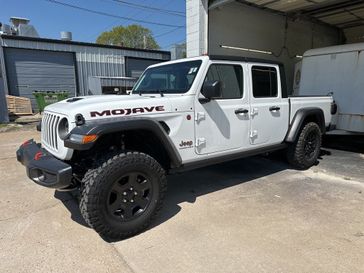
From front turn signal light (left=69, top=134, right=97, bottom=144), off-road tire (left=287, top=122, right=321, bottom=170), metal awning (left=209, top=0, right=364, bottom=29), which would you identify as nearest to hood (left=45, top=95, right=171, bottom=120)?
front turn signal light (left=69, top=134, right=97, bottom=144)

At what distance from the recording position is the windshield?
3.71 meters

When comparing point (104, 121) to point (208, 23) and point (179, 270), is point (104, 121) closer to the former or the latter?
point (179, 270)

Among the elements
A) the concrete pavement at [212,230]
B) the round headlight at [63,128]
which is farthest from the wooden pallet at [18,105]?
the round headlight at [63,128]

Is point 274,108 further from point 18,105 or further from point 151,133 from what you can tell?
point 18,105

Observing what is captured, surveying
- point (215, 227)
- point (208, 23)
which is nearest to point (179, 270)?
point (215, 227)

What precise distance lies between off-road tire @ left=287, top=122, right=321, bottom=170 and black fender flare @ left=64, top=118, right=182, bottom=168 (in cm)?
269

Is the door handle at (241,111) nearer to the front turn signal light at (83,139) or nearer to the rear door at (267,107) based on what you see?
the rear door at (267,107)

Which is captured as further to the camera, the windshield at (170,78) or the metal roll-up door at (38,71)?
the metal roll-up door at (38,71)

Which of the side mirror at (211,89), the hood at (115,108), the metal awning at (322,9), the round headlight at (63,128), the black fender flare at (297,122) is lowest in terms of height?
the black fender flare at (297,122)

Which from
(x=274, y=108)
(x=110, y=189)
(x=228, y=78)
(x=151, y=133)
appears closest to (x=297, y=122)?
(x=274, y=108)

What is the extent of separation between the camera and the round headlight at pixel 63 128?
3.02 metres

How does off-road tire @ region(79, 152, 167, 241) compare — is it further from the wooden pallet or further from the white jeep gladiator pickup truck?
the wooden pallet

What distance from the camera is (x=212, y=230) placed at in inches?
126

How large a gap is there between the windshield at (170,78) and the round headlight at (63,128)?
4.41 ft
